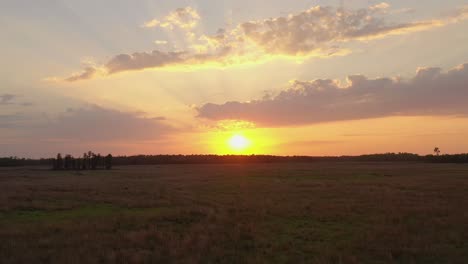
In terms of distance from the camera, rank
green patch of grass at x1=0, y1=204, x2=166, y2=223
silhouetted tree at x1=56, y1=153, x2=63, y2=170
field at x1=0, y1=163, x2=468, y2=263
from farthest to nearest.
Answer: silhouetted tree at x1=56, y1=153, x2=63, y2=170
green patch of grass at x1=0, y1=204, x2=166, y2=223
field at x1=0, y1=163, x2=468, y2=263

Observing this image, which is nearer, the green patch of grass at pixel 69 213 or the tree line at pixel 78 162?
the green patch of grass at pixel 69 213

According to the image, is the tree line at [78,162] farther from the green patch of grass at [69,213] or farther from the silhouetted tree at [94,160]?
the green patch of grass at [69,213]

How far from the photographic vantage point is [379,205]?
84.7 feet

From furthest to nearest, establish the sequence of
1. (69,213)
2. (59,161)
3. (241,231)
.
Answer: (59,161) < (69,213) < (241,231)

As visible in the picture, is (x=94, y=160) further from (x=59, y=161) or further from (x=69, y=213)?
(x=69, y=213)

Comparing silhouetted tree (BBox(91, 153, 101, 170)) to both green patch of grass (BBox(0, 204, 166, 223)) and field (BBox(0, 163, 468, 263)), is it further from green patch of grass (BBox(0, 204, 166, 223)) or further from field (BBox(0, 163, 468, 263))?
green patch of grass (BBox(0, 204, 166, 223))

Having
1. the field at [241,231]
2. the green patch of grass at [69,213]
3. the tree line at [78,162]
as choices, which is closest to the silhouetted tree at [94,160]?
the tree line at [78,162]

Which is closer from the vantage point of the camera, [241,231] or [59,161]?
[241,231]

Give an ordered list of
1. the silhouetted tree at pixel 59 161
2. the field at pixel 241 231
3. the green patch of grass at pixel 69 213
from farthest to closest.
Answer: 1. the silhouetted tree at pixel 59 161
2. the green patch of grass at pixel 69 213
3. the field at pixel 241 231

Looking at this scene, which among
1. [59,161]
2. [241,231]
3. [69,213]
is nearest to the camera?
[241,231]

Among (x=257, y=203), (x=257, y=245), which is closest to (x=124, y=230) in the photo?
(x=257, y=245)

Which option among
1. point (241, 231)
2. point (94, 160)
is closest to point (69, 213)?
point (241, 231)

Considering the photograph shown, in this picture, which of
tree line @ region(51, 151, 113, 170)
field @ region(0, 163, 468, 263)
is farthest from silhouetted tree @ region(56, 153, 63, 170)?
field @ region(0, 163, 468, 263)

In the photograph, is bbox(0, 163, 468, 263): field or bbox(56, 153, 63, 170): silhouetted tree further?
bbox(56, 153, 63, 170): silhouetted tree
